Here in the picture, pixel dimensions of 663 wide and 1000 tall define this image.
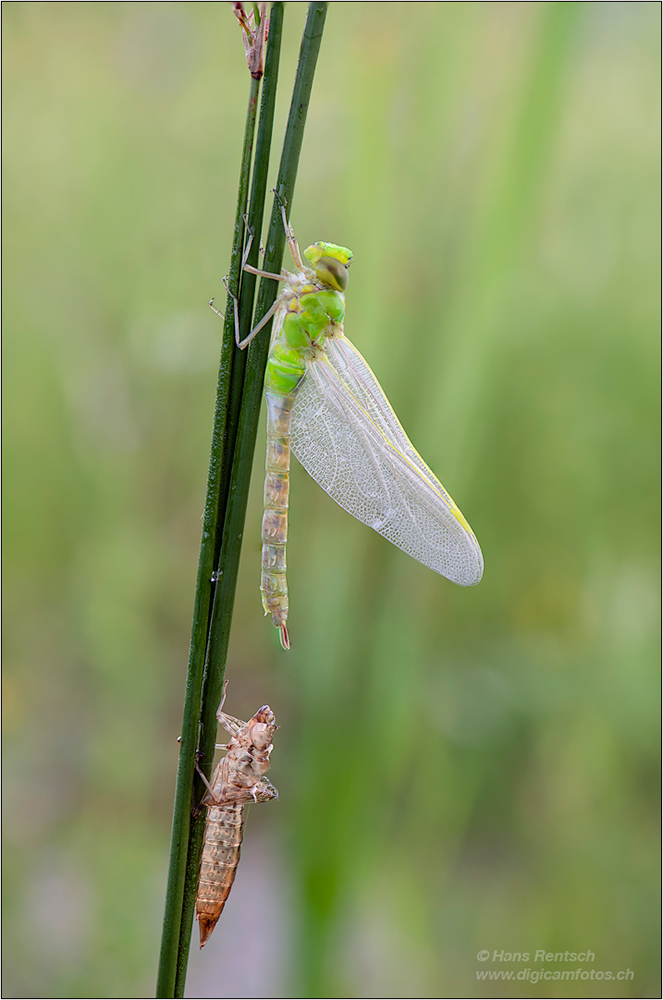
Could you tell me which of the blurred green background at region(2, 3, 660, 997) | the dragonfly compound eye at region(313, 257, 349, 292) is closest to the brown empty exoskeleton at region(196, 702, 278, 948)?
Answer: the blurred green background at region(2, 3, 660, 997)

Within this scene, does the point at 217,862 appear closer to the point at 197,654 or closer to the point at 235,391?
the point at 197,654

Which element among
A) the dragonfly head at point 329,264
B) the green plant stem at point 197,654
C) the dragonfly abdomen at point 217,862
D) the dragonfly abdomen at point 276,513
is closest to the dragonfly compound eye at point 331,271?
the dragonfly head at point 329,264

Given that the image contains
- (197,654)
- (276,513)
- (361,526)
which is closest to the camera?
(197,654)

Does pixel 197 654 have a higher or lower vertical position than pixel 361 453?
lower

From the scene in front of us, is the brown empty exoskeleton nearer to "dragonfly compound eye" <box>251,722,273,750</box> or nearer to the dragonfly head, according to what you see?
"dragonfly compound eye" <box>251,722,273,750</box>

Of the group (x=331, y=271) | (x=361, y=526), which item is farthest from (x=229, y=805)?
(x=331, y=271)

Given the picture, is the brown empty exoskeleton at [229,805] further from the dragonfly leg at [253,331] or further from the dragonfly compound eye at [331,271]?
the dragonfly compound eye at [331,271]

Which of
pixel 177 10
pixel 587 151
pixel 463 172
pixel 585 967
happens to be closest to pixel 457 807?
pixel 585 967

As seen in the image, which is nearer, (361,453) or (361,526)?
(361,453)
